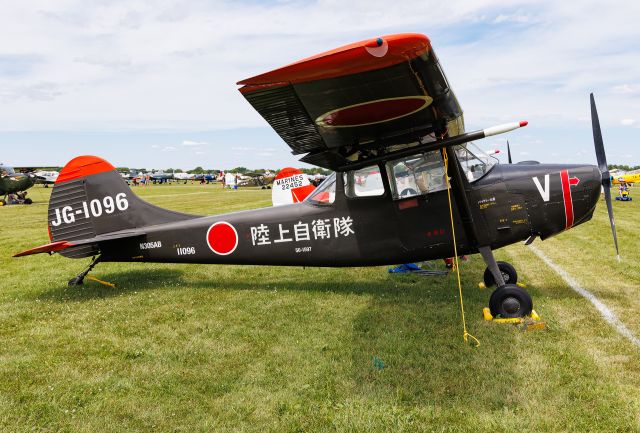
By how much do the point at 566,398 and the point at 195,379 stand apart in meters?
3.25

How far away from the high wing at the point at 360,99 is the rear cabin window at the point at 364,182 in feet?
2.31

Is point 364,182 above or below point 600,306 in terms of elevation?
above

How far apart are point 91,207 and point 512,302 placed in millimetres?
6682

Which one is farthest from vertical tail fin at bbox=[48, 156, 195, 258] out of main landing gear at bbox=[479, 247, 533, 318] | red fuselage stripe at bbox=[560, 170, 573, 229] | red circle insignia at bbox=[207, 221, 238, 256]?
red fuselage stripe at bbox=[560, 170, 573, 229]

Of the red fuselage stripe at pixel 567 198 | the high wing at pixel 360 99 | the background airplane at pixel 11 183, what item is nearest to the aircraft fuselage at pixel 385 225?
the red fuselage stripe at pixel 567 198

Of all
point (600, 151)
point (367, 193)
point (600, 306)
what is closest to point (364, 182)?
point (367, 193)

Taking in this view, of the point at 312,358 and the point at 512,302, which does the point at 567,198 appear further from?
the point at 312,358

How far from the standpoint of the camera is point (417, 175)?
601 centimetres

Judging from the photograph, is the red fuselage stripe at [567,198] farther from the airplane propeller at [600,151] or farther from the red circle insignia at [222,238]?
the red circle insignia at [222,238]

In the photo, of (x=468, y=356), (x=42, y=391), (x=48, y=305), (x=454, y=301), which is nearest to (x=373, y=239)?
(x=454, y=301)

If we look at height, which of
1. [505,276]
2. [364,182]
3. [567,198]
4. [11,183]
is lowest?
[505,276]

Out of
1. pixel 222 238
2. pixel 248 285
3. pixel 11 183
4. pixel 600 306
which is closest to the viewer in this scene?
pixel 600 306

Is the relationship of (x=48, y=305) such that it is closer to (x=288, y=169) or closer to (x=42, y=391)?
(x=42, y=391)

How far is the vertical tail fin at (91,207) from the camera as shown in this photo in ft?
24.7
